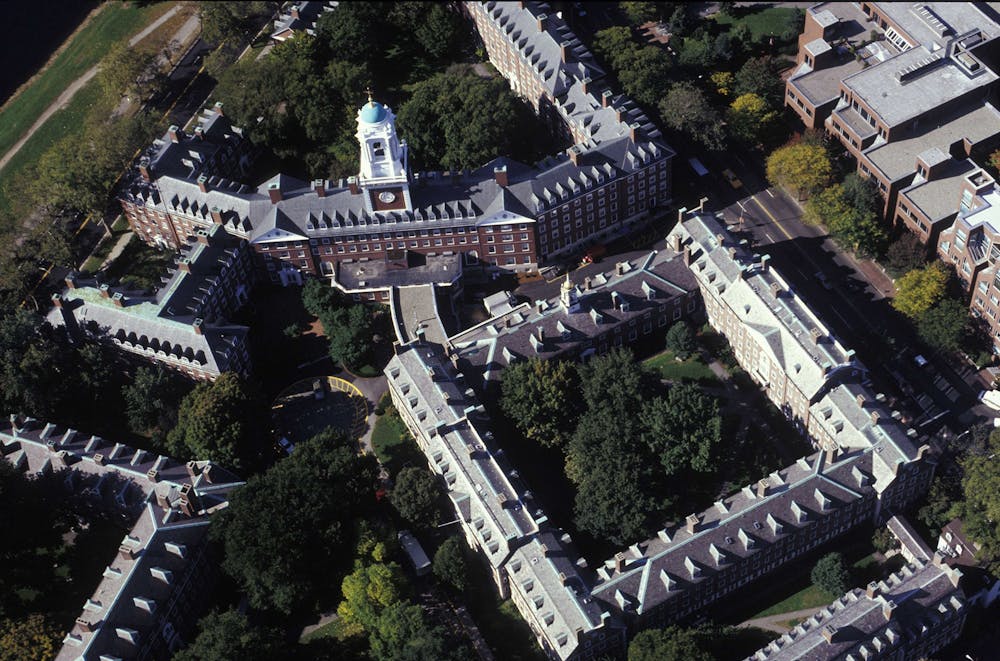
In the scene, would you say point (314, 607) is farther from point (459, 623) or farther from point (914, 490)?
point (914, 490)

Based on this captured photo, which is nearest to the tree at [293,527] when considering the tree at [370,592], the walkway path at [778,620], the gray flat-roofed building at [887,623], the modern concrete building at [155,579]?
the modern concrete building at [155,579]

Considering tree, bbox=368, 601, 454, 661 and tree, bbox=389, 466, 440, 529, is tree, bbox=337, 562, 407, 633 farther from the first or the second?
tree, bbox=389, 466, 440, 529

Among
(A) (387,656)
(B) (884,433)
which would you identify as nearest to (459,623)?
(A) (387,656)

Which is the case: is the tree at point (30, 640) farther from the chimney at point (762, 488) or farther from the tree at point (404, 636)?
the chimney at point (762, 488)

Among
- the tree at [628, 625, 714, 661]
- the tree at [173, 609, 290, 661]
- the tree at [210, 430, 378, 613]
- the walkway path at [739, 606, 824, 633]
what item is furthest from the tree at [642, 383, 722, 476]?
the tree at [173, 609, 290, 661]

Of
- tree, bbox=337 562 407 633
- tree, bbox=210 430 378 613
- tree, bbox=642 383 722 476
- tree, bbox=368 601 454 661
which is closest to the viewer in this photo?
tree, bbox=368 601 454 661

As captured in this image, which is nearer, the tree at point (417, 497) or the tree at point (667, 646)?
the tree at point (667, 646)
